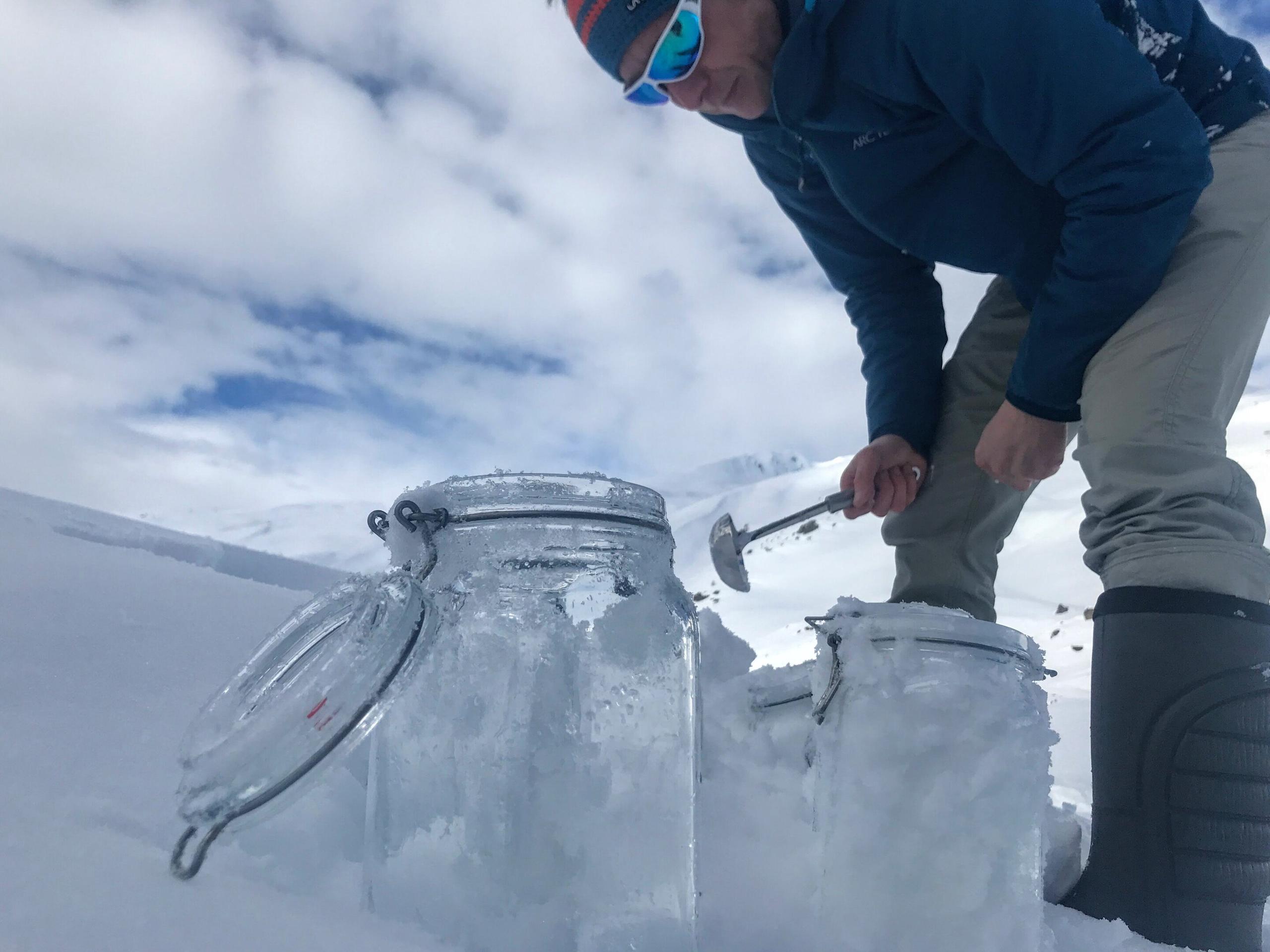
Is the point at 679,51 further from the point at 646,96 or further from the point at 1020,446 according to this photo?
the point at 1020,446

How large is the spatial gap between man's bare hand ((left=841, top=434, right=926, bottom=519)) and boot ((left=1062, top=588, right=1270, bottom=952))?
1.62 feet

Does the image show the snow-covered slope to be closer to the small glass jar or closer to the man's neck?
the small glass jar

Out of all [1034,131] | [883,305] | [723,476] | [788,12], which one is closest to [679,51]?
[788,12]

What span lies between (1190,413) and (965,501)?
46cm

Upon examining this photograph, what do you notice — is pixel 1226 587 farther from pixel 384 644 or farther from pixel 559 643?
pixel 384 644

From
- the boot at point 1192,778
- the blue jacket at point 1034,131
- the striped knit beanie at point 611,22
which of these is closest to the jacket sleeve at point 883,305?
the blue jacket at point 1034,131

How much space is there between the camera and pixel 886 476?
1171mm

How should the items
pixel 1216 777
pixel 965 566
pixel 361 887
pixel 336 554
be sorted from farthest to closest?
pixel 336 554 → pixel 965 566 → pixel 1216 777 → pixel 361 887

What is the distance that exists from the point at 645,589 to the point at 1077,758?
108cm

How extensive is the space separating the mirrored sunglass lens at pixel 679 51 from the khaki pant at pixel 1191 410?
21.5 inches

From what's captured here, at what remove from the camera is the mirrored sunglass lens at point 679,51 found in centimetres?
91

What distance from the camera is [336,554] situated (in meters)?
9.23

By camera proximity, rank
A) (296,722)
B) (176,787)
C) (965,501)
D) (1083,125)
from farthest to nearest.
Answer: (965,501)
(1083,125)
(176,787)
(296,722)

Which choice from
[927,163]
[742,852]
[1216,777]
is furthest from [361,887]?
[927,163]
